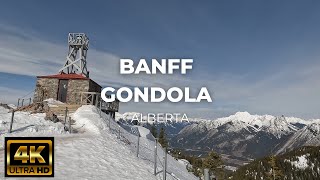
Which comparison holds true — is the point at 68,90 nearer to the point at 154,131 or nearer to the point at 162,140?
the point at 162,140

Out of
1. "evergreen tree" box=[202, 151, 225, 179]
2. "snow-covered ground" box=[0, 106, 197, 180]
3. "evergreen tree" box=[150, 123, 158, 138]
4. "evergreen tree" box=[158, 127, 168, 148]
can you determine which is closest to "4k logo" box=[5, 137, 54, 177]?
"snow-covered ground" box=[0, 106, 197, 180]

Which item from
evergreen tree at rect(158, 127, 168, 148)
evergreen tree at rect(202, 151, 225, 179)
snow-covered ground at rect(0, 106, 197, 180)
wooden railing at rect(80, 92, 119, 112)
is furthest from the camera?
evergreen tree at rect(158, 127, 168, 148)

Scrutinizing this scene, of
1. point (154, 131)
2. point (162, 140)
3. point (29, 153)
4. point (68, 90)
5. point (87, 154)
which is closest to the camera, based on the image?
point (29, 153)

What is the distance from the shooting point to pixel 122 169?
70.9ft

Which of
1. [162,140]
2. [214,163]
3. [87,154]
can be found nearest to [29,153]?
[87,154]

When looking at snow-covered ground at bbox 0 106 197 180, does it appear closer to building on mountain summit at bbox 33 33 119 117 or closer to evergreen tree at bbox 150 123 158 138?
building on mountain summit at bbox 33 33 119 117

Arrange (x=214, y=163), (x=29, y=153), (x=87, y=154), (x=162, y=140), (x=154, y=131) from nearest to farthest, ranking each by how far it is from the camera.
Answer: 1. (x=29, y=153)
2. (x=87, y=154)
3. (x=214, y=163)
4. (x=162, y=140)
5. (x=154, y=131)

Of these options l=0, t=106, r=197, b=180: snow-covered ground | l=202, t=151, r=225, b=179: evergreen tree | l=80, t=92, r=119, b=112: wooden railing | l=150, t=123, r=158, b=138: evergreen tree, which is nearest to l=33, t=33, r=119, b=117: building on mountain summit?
l=80, t=92, r=119, b=112: wooden railing

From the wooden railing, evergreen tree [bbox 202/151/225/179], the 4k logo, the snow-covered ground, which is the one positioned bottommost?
evergreen tree [bbox 202/151/225/179]

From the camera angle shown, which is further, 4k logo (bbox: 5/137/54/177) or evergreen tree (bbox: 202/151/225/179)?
evergreen tree (bbox: 202/151/225/179)

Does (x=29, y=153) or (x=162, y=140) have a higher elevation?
(x=29, y=153)

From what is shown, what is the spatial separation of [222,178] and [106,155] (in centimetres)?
5492

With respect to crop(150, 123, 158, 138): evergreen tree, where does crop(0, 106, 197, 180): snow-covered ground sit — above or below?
above

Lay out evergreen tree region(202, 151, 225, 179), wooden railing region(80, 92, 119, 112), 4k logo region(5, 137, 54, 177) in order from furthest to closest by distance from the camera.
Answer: evergreen tree region(202, 151, 225, 179) → wooden railing region(80, 92, 119, 112) → 4k logo region(5, 137, 54, 177)
